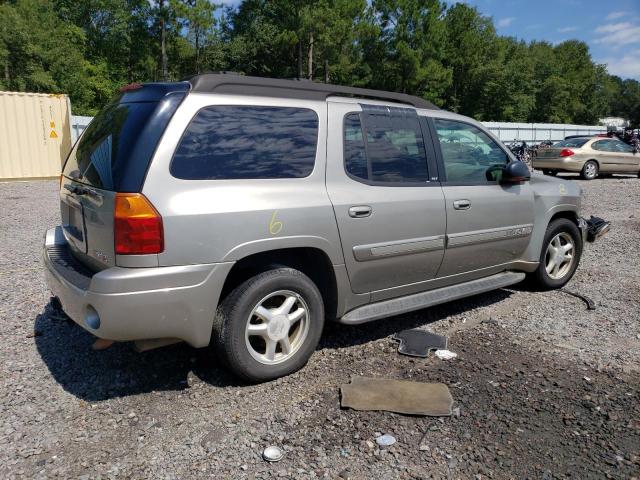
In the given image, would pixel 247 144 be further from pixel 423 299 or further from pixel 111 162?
pixel 423 299

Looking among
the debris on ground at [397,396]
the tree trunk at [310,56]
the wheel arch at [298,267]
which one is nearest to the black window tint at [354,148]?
the wheel arch at [298,267]

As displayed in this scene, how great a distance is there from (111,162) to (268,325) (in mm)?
1365

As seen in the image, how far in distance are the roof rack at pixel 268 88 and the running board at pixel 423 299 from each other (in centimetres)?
155

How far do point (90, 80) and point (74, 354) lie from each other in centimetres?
4047

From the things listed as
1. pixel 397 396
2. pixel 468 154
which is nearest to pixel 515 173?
pixel 468 154

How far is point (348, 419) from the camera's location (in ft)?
10.1

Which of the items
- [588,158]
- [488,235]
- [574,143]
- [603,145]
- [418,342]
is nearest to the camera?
[418,342]

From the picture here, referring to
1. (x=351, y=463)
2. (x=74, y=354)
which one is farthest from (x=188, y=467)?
(x=74, y=354)

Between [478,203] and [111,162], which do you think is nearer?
[111,162]

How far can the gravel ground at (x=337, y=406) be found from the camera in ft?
8.74

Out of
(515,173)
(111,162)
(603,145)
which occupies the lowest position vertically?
(603,145)

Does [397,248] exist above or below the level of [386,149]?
below

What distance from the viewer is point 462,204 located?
4.28m

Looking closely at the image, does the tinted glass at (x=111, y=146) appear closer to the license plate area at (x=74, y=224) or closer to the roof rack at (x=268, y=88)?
the license plate area at (x=74, y=224)
